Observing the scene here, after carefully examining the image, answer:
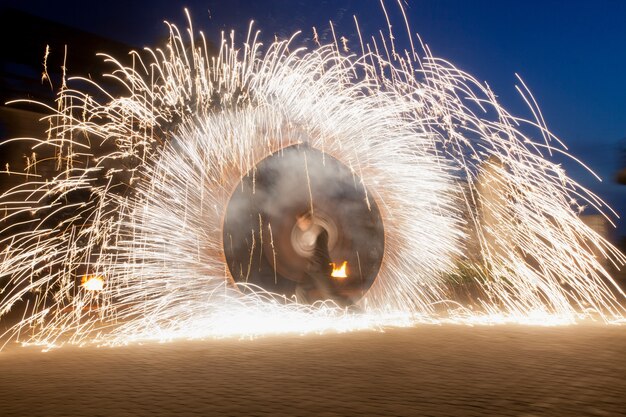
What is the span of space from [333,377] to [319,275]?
4.69 m

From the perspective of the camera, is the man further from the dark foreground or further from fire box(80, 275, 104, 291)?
fire box(80, 275, 104, 291)

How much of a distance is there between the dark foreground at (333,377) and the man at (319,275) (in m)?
1.91

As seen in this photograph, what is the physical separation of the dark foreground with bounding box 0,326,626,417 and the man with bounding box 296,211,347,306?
1.91m

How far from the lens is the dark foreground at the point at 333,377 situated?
4.81 meters

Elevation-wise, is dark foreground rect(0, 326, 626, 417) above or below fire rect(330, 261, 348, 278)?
below

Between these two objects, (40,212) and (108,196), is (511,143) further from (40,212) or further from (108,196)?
(40,212)

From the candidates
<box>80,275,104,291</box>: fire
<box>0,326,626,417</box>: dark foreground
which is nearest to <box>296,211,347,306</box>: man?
<box>0,326,626,417</box>: dark foreground

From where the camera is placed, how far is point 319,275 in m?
10.6

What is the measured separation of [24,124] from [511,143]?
49.4 ft

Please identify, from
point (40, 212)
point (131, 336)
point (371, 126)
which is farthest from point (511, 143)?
point (40, 212)

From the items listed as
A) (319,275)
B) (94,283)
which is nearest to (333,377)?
(319,275)

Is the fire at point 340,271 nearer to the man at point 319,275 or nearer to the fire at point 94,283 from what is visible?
the man at point 319,275

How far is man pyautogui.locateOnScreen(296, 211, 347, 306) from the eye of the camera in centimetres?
1060

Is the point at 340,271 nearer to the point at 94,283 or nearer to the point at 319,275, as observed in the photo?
the point at 319,275
